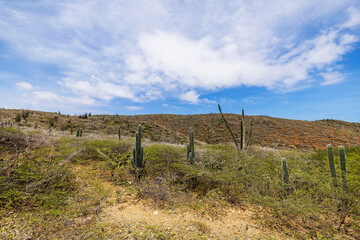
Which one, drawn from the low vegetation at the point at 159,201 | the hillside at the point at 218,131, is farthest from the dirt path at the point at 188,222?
the hillside at the point at 218,131

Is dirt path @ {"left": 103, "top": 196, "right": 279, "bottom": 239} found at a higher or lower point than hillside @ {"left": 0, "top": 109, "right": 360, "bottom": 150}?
lower

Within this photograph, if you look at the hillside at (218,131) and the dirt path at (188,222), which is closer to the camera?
the dirt path at (188,222)

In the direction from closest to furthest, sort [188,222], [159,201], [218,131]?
[188,222] → [159,201] → [218,131]

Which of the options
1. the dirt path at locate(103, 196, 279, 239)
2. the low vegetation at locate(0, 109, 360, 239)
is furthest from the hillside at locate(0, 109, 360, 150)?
the dirt path at locate(103, 196, 279, 239)

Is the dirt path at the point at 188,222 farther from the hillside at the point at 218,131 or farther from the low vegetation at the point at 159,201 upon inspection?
the hillside at the point at 218,131

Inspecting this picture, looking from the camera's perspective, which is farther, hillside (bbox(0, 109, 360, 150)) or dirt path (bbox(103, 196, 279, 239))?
hillside (bbox(0, 109, 360, 150))

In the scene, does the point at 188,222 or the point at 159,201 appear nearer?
the point at 188,222

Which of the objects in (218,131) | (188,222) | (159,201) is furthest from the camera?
(218,131)

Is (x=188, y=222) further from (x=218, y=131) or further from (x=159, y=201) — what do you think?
(x=218, y=131)

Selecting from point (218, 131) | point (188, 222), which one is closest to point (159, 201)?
Answer: point (188, 222)

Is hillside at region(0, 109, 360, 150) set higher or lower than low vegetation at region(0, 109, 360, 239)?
higher

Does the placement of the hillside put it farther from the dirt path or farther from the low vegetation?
the dirt path

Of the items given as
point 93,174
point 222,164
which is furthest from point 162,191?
point 93,174

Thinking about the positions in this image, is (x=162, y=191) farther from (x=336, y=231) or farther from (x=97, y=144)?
(x=97, y=144)
